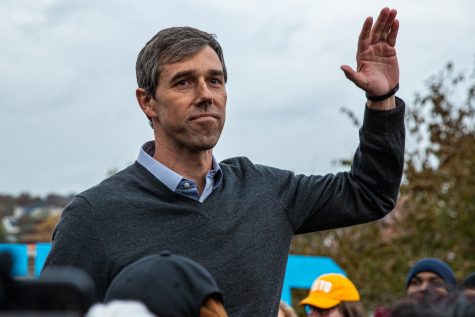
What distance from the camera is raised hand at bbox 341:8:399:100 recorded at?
4035 millimetres

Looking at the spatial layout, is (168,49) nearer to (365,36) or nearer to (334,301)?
(365,36)

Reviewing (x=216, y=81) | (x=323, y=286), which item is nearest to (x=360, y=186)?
(x=216, y=81)

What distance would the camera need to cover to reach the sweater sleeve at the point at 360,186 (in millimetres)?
4051

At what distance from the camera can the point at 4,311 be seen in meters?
1.90

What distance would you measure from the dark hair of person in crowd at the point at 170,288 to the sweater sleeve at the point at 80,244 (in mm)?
964

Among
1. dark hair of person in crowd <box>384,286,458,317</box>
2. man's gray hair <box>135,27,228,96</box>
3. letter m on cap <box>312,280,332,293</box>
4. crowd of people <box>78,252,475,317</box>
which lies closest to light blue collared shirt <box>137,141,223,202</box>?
man's gray hair <box>135,27,228,96</box>

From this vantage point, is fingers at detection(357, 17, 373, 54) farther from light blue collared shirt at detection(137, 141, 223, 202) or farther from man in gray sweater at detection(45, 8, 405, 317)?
light blue collared shirt at detection(137, 141, 223, 202)

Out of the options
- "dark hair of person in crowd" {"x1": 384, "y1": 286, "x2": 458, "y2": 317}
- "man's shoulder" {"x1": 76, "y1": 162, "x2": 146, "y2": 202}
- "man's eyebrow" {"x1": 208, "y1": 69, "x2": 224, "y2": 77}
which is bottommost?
"dark hair of person in crowd" {"x1": 384, "y1": 286, "x2": 458, "y2": 317}

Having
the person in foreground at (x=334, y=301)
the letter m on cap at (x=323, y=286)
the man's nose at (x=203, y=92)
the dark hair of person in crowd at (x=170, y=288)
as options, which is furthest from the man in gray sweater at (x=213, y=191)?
the letter m on cap at (x=323, y=286)

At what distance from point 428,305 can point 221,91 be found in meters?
1.75

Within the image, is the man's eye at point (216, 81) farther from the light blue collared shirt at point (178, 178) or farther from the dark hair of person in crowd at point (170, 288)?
the dark hair of person in crowd at point (170, 288)

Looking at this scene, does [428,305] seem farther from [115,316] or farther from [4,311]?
[4,311]

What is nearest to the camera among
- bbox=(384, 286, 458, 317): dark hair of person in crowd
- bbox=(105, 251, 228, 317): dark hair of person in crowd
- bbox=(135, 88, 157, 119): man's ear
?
bbox=(384, 286, 458, 317): dark hair of person in crowd

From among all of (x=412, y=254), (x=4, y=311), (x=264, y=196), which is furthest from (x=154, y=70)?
(x=412, y=254)
